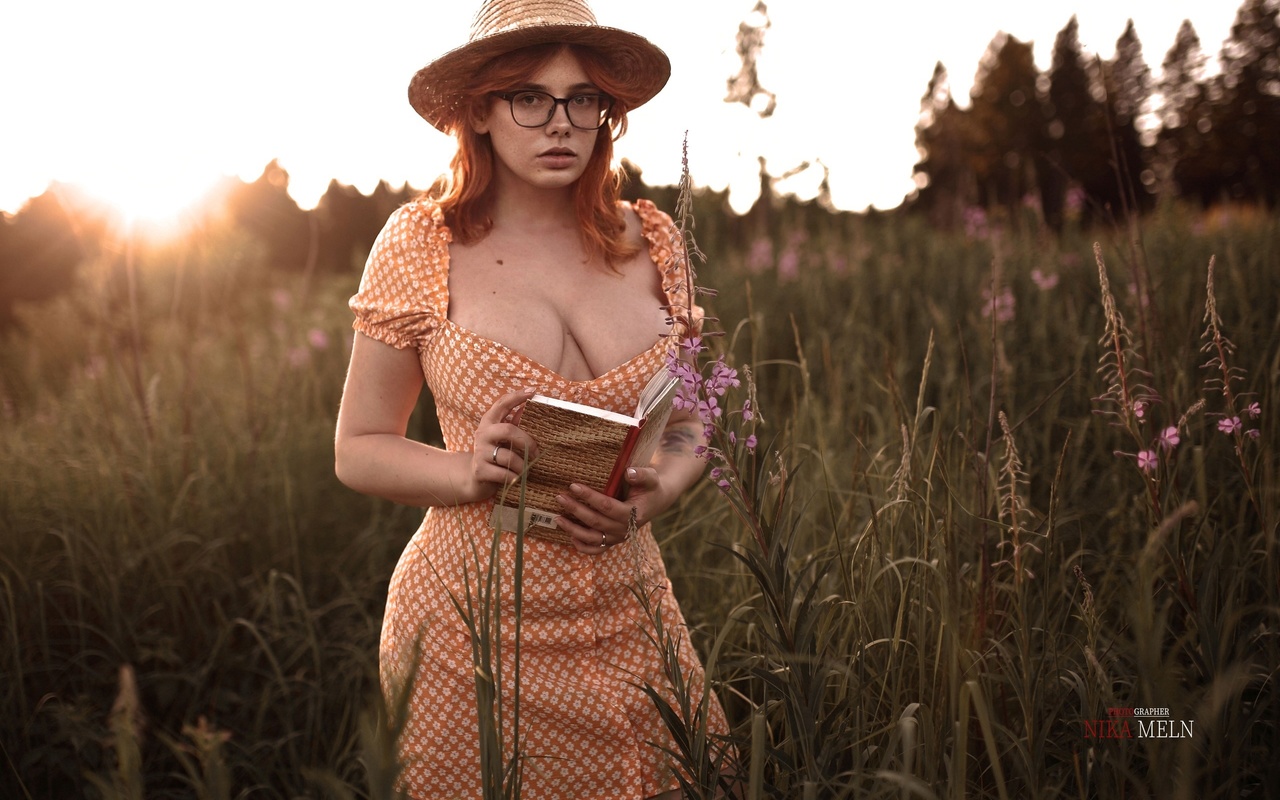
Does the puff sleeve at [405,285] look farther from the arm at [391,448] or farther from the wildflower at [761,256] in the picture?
the wildflower at [761,256]

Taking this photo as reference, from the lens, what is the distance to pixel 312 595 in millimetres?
3201

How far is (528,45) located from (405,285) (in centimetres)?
57

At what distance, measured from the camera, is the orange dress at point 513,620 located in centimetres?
186

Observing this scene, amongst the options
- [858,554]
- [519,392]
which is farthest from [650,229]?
[858,554]

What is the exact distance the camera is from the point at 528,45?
1.94 metres

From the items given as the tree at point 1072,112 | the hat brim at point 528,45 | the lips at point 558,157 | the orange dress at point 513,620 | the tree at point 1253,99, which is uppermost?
the tree at point 1072,112

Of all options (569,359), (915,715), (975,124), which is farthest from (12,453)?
(975,124)

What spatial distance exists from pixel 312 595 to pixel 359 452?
57.4 inches

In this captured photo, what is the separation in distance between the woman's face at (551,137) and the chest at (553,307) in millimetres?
192

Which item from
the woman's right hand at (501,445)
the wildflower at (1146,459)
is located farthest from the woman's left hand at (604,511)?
the wildflower at (1146,459)

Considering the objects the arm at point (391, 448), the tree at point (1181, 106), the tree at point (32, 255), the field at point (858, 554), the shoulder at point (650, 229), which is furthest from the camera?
the tree at point (32, 255)

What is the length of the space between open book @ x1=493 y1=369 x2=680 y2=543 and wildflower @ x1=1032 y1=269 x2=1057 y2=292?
2.43 meters

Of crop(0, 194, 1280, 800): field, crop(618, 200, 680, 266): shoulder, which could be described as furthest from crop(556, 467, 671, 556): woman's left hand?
crop(618, 200, 680, 266): shoulder

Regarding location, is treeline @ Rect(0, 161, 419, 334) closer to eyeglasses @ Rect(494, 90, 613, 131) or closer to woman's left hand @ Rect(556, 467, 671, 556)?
eyeglasses @ Rect(494, 90, 613, 131)
